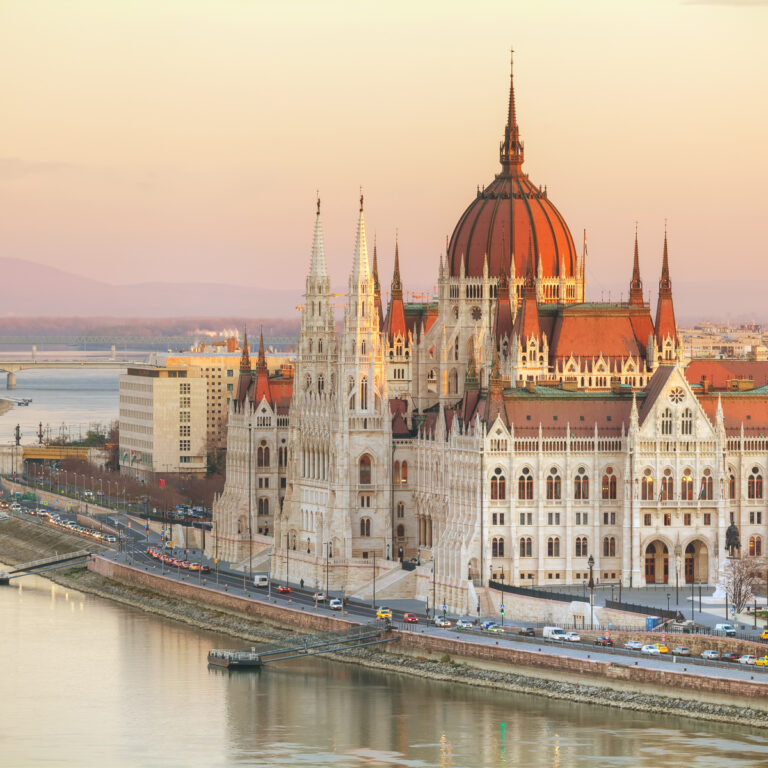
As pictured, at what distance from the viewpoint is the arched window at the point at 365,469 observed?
557 ft

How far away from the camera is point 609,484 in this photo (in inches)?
6230

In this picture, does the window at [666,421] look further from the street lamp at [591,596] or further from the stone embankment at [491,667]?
the stone embankment at [491,667]

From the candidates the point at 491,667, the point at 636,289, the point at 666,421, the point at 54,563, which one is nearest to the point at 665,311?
the point at 636,289

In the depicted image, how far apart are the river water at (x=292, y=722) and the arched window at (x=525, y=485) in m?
14.8

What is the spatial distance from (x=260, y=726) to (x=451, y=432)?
31386 mm

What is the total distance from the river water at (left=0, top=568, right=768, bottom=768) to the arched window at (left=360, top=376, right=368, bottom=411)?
65.9 ft

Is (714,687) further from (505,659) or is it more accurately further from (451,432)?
(451,432)

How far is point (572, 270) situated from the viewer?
600 feet

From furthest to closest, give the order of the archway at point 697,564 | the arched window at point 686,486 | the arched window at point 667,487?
the archway at point 697,564 → the arched window at point 686,486 → the arched window at point 667,487

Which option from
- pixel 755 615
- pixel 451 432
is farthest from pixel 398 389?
pixel 755 615

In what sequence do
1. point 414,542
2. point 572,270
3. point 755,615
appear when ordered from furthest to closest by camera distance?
1. point 572,270
2. point 414,542
3. point 755,615

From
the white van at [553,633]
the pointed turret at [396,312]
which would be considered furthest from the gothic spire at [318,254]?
the white van at [553,633]

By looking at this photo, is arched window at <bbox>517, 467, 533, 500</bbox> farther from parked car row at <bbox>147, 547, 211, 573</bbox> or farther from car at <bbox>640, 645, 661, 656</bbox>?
parked car row at <bbox>147, 547, 211, 573</bbox>

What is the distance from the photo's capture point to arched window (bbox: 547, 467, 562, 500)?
157 meters
